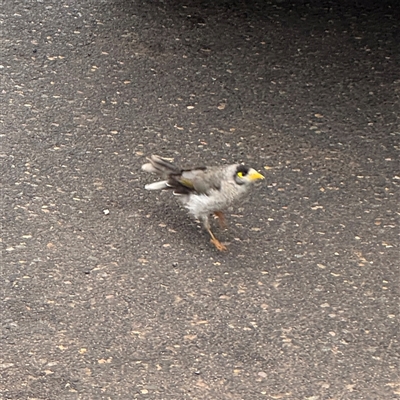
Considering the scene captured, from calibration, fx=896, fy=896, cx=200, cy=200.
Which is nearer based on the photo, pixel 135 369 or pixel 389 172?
pixel 135 369

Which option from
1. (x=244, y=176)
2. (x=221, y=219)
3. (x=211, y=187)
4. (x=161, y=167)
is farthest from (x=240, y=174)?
(x=161, y=167)

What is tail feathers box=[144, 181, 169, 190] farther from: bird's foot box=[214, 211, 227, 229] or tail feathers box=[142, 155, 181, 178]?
bird's foot box=[214, 211, 227, 229]

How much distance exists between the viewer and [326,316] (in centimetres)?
411

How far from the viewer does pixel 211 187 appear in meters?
4.42

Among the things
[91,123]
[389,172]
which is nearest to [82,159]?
[91,123]

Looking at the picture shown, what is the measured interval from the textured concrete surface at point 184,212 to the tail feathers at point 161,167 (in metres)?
0.21

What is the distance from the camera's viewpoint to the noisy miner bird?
14.5 feet

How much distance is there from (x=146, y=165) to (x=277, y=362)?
4.50 feet

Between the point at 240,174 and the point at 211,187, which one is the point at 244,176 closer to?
the point at 240,174

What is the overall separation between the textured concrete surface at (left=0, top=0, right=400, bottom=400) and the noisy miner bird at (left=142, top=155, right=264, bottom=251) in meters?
0.17

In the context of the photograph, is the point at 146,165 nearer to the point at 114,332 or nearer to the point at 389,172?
the point at 114,332

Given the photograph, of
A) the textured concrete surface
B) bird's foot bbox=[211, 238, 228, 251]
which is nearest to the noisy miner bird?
bird's foot bbox=[211, 238, 228, 251]

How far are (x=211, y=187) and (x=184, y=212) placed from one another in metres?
0.36

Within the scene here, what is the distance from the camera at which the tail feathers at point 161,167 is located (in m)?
4.60
